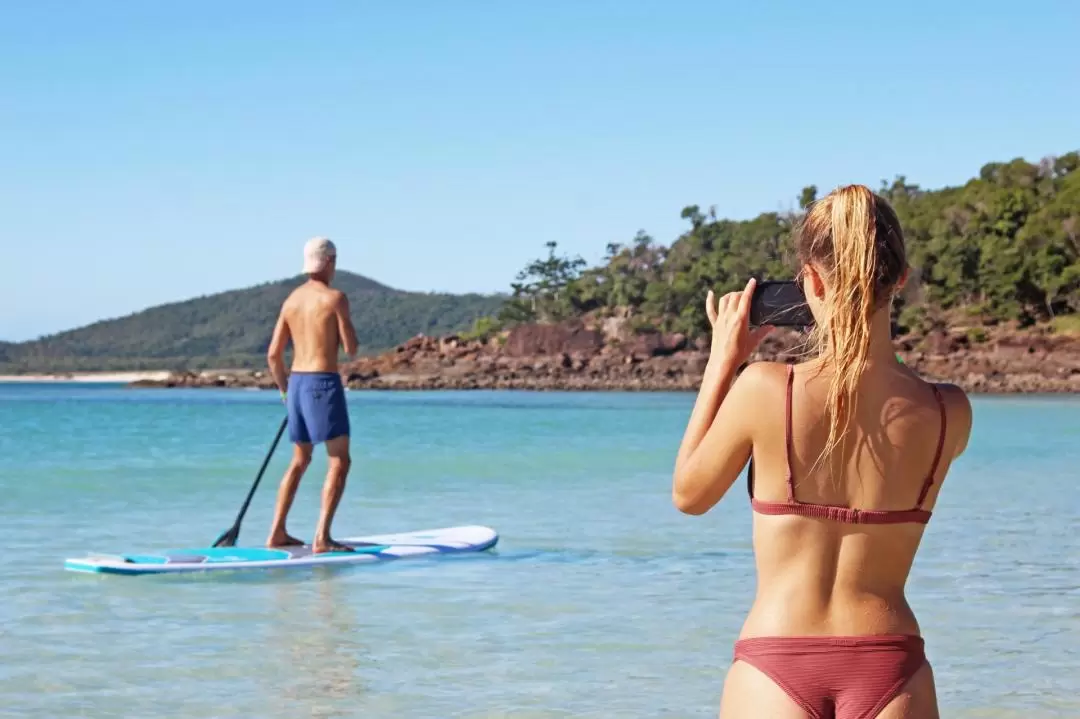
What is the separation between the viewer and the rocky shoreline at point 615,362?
80.4 meters

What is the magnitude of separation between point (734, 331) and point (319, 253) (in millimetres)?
7117

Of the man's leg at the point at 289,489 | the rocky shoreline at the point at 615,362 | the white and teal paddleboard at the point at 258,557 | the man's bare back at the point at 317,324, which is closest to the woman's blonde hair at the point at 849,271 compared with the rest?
the man's bare back at the point at 317,324

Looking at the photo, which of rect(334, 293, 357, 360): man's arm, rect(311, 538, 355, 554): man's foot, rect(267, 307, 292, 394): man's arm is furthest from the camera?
rect(311, 538, 355, 554): man's foot

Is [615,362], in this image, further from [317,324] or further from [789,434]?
A: [789,434]

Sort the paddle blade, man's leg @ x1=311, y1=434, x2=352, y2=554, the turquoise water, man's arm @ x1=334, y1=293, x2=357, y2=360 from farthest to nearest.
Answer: the paddle blade
man's leg @ x1=311, y1=434, x2=352, y2=554
man's arm @ x1=334, y1=293, x2=357, y2=360
the turquoise water

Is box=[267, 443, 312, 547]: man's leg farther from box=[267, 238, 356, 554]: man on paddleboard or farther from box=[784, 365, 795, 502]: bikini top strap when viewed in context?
box=[784, 365, 795, 502]: bikini top strap

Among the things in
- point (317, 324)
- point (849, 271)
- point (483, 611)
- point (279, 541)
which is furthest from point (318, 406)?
point (849, 271)

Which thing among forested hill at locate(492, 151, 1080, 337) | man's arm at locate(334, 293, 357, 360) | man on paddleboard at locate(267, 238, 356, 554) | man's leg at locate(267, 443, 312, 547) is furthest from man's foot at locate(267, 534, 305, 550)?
forested hill at locate(492, 151, 1080, 337)

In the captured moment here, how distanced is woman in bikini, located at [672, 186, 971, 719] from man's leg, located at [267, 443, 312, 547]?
285 inches

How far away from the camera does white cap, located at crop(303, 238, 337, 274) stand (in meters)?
9.34

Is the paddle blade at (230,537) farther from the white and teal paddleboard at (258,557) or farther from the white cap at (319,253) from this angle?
the white cap at (319,253)

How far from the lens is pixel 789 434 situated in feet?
7.91

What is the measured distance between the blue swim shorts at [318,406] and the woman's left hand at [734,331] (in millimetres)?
7074

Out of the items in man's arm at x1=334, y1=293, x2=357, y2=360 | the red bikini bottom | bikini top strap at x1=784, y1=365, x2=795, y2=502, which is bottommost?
the red bikini bottom
